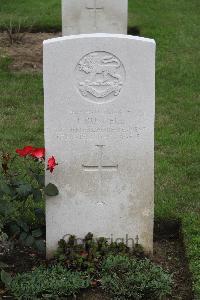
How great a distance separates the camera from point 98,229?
16.6 ft

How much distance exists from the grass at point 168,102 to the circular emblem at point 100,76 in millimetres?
1261

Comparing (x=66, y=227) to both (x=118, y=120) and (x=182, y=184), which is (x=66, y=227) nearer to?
(x=118, y=120)

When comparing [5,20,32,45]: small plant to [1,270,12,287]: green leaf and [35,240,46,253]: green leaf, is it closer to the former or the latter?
[35,240,46,253]: green leaf

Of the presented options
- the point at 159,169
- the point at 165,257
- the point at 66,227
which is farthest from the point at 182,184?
the point at 66,227

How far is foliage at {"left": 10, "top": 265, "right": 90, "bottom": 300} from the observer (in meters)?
4.57

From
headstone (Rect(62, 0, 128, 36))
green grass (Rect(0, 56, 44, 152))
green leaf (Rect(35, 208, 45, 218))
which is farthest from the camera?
headstone (Rect(62, 0, 128, 36))

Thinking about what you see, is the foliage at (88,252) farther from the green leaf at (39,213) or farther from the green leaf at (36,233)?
the green leaf at (39,213)

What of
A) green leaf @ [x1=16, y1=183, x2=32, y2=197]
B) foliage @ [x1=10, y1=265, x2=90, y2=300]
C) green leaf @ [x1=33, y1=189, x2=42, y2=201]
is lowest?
foliage @ [x1=10, y1=265, x2=90, y2=300]

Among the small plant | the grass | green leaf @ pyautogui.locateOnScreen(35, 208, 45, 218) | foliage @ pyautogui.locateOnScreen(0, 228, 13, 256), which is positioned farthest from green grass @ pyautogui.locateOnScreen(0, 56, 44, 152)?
foliage @ pyautogui.locateOnScreen(0, 228, 13, 256)

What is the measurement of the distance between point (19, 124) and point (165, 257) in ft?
9.92

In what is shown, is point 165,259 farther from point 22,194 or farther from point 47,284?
point 22,194

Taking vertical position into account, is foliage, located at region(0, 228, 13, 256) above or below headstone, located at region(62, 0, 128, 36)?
below

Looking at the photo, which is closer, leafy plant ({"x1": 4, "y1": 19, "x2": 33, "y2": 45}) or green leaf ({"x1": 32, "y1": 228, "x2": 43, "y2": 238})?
green leaf ({"x1": 32, "y1": 228, "x2": 43, "y2": 238})

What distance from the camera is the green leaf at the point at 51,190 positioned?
486 cm
